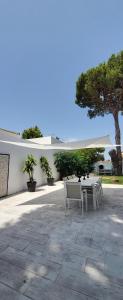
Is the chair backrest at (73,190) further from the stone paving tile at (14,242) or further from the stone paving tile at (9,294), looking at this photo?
the stone paving tile at (9,294)

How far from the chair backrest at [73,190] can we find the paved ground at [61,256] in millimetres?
588

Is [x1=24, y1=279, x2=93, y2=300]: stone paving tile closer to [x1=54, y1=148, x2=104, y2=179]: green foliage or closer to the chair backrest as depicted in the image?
the chair backrest

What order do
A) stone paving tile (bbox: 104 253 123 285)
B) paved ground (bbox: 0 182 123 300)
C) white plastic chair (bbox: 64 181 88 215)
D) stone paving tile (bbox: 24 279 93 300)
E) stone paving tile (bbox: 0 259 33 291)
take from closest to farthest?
stone paving tile (bbox: 24 279 93 300) < paved ground (bbox: 0 182 123 300) < stone paving tile (bbox: 0 259 33 291) < stone paving tile (bbox: 104 253 123 285) < white plastic chair (bbox: 64 181 88 215)

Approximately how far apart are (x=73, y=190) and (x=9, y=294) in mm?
3380

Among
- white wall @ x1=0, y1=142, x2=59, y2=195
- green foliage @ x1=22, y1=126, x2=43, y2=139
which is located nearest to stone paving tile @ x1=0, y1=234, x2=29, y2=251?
white wall @ x1=0, y1=142, x2=59, y2=195

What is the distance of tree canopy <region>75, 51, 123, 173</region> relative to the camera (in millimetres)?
13219

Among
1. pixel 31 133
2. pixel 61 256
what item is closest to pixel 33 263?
pixel 61 256

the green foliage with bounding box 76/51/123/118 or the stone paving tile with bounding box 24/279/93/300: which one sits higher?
the green foliage with bounding box 76/51/123/118

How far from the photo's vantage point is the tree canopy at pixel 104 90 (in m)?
13.2

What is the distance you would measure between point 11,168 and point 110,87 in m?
10.3

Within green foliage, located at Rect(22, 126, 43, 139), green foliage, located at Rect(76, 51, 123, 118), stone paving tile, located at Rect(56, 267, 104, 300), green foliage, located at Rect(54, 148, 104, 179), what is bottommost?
stone paving tile, located at Rect(56, 267, 104, 300)

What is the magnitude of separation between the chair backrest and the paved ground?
1.93ft

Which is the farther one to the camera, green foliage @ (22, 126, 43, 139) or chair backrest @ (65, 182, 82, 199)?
green foliage @ (22, 126, 43, 139)

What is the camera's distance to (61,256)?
2844 millimetres
